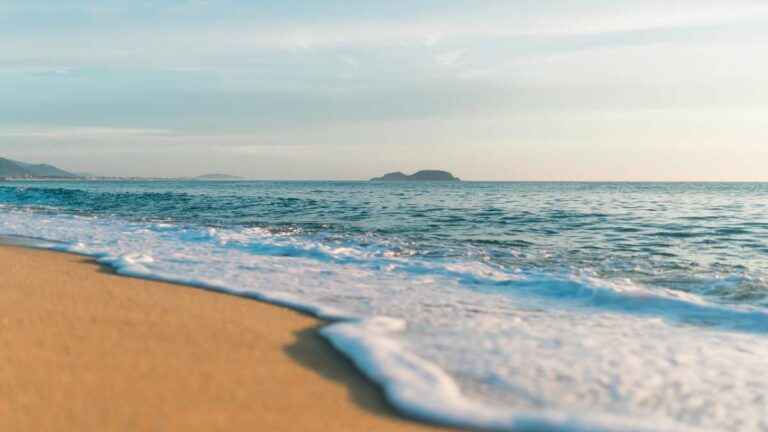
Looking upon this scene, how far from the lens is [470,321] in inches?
182

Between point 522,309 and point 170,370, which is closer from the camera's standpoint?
point 170,370

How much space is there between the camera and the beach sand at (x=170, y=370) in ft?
8.50

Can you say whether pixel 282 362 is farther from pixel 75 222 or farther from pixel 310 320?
pixel 75 222

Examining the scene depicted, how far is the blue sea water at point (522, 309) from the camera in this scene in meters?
3.00

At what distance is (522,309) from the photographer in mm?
5152

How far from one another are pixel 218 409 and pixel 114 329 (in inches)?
62.4

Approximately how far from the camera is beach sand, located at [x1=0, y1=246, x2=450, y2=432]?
2.59 m

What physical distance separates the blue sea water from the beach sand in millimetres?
283

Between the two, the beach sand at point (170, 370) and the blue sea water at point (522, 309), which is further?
the blue sea water at point (522, 309)

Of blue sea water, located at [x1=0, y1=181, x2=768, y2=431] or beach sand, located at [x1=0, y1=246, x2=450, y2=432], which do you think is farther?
blue sea water, located at [x1=0, y1=181, x2=768, y2=431]

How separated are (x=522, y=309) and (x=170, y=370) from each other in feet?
10.1

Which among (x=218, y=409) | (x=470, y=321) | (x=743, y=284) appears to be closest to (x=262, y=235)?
(x=470, y=321)

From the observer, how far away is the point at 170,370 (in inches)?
124

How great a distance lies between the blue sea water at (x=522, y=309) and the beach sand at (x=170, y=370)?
28 cm
